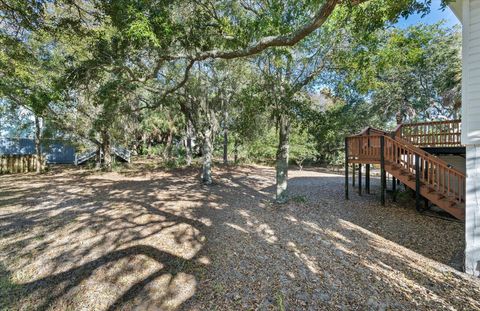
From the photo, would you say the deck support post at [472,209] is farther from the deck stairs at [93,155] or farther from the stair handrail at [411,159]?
the deck stairs at [93,155]

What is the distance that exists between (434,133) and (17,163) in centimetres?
1980

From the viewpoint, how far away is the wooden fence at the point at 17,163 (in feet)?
43.3

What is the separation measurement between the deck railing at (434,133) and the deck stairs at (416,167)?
0.05m

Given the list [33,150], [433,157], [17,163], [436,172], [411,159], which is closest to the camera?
[433,157]

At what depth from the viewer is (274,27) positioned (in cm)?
440

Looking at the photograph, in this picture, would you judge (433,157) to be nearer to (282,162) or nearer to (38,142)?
(282,162)

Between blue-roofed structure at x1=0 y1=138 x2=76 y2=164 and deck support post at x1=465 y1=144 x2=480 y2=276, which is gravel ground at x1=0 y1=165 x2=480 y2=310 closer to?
deck support post at x1=465 y1=144 x2=480 y2=276

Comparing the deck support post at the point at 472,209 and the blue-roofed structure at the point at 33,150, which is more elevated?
the blue-roofed structure at the point at 33,150

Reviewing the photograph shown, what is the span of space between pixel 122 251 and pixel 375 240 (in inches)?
181

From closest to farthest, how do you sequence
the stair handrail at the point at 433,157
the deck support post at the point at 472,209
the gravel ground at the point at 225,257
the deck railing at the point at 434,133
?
the gravel ground at the point at 225,257, the deck support post at the point at 472,209, the stair handrail at the point at 433,157, the deck railing at the point at 434,133

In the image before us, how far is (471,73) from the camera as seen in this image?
12.7ft

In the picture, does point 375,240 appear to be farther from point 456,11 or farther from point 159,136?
point 159,136

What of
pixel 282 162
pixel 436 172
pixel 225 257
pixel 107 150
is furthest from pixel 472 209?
pixel 107 150

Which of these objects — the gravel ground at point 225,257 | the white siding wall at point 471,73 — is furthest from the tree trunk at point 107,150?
the white siding wall at point 471,73
